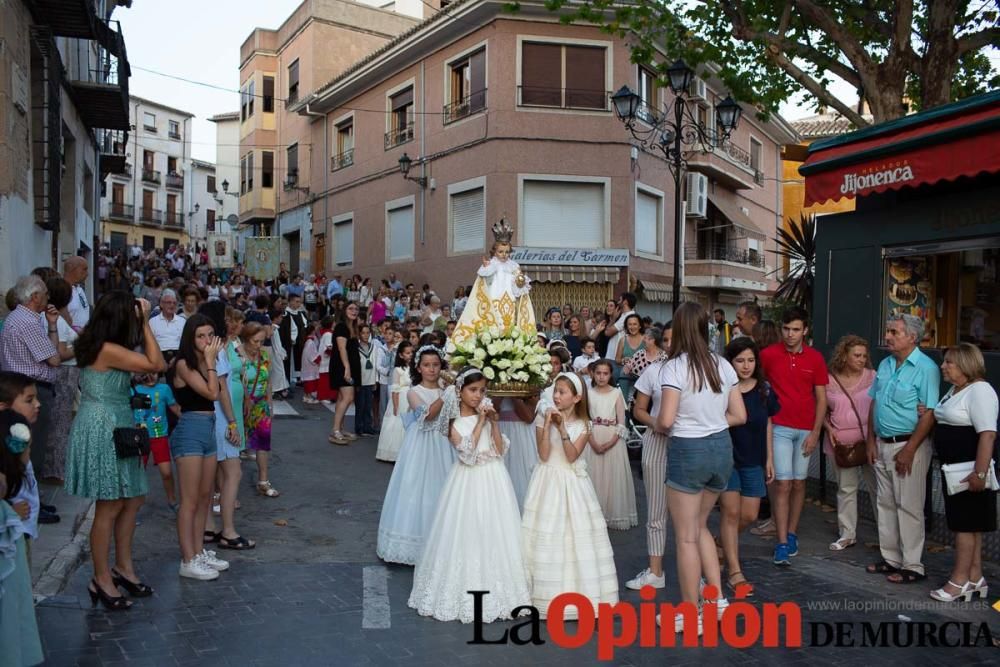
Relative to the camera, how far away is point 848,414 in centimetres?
734

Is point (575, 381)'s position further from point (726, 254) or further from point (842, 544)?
point (726, 254)

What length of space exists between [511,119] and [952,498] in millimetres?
17151

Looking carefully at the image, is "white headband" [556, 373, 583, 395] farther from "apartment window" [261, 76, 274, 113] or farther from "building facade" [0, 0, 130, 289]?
"apartment window" [261, 76, 274, 113]

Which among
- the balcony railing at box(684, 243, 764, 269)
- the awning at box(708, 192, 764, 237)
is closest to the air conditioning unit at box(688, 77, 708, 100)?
the awning at box(708, 192, 764, 237)

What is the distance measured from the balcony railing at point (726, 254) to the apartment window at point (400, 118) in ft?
30.8

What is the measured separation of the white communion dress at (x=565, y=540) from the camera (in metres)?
5.57

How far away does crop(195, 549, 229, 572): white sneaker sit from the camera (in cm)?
615

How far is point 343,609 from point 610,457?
3467mm

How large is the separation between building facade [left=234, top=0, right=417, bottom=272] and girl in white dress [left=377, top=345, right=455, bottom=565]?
25164mm

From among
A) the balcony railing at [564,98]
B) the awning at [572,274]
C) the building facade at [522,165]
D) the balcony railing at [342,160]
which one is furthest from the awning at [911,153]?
the balcony railing at [342,160]

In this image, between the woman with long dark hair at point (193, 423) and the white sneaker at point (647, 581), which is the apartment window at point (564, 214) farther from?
the woman with long dark hair at point (193, 423)

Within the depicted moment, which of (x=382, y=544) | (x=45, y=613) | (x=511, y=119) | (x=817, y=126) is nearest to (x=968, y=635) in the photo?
(x=382, y=544)

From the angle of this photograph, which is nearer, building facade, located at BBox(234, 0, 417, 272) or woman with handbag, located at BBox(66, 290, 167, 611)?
woman with handbag, located at BBox(66, 290, 167, 611)

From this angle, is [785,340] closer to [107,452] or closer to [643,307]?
[107,452]
